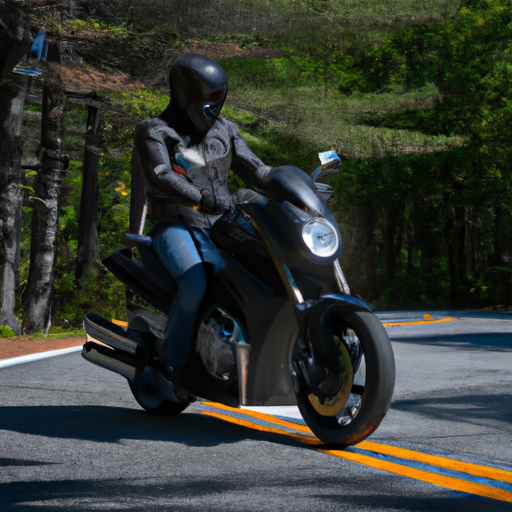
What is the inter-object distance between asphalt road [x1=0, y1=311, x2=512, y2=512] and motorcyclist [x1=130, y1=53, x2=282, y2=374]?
650 mm

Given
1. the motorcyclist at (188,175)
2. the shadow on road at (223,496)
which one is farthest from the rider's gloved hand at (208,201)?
the shadow on road at (223,496)

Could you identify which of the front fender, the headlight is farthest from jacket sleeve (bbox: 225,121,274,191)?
the front fender

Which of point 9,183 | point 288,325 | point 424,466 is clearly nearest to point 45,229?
point 9,183

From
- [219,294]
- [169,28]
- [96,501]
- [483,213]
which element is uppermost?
[169,28]

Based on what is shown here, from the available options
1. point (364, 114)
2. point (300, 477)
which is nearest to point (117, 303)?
point (364, 114)

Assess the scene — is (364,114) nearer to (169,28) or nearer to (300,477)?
(169,28)

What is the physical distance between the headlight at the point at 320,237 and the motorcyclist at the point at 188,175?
2.05 ft

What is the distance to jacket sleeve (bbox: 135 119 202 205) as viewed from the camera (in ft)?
15.9

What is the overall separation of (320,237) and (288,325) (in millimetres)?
529

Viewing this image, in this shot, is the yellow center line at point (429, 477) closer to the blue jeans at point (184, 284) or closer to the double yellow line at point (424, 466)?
the double yellow line at point (424, 466)

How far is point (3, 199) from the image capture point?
55.5 ft

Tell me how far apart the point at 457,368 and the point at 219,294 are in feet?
16.1

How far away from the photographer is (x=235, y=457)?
449 centimetres

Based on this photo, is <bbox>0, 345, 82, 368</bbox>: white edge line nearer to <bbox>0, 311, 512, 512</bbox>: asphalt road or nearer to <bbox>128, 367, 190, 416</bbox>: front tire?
<bbox>0, 311, 512, 512</bbox>: asphalt road
